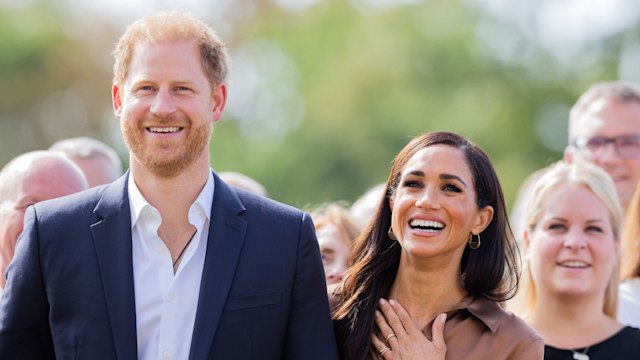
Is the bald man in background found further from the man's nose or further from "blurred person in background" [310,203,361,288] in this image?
"blurred person in background" [310,203,361,288]

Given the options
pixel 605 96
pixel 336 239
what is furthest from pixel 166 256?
pixel 605 96

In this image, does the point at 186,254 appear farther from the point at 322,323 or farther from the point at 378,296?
the point at 378,296

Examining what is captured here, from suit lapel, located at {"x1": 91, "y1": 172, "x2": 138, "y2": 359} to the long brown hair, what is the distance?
101 centimetres

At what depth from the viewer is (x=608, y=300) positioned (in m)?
6.10

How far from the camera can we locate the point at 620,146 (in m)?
7.16

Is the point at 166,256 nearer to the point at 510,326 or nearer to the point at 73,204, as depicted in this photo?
the point at 73,204

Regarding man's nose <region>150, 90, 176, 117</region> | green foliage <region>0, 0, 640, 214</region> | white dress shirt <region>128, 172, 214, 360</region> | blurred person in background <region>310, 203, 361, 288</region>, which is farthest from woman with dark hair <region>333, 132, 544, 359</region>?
green foliage <region>0, 0, 640, 214</region>

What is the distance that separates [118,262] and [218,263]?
0.40 meters

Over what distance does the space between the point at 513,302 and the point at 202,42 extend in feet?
8.24

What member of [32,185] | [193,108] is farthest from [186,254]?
[32,185]

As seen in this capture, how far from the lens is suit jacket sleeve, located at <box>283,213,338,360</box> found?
4711 millimetres

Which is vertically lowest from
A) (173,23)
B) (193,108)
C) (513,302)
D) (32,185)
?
(513,302)

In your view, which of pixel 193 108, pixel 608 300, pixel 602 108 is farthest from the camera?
pixel 602 108

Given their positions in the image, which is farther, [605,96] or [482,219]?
[605,96]
